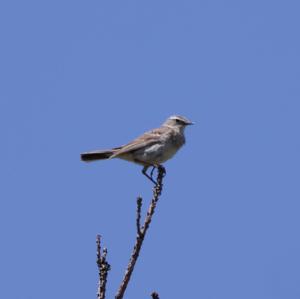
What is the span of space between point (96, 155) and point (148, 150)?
85cm

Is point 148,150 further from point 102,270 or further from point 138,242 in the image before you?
point 102,270

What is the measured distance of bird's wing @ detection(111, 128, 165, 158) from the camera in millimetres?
10289

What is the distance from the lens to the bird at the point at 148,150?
10.1 m

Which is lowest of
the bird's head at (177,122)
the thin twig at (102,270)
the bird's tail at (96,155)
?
the thin twig at (102,270)

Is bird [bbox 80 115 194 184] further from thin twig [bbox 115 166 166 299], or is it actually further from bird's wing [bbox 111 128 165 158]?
thin twig [bbox 115 166 166 299]

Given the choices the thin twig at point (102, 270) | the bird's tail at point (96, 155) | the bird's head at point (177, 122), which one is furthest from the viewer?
the bird's head at point (177, 122)

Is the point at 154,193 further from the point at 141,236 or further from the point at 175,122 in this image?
the point at 175,122

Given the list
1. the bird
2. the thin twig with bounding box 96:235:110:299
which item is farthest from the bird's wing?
the thin twig with bounding box 96:235:110:299

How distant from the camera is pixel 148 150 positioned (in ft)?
33.8

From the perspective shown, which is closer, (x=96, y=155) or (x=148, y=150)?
(x=96, y=155)

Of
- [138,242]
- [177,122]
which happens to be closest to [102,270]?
[138,242]

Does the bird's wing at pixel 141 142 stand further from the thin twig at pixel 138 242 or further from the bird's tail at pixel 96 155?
the thin twig at pixel 138 242

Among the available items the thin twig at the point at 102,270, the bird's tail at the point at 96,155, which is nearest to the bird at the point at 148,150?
the bird's tail at the point at 96,155

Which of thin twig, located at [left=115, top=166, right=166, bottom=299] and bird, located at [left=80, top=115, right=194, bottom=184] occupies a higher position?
bird, located at [left=80, top=115, right=194, bottom=184]
